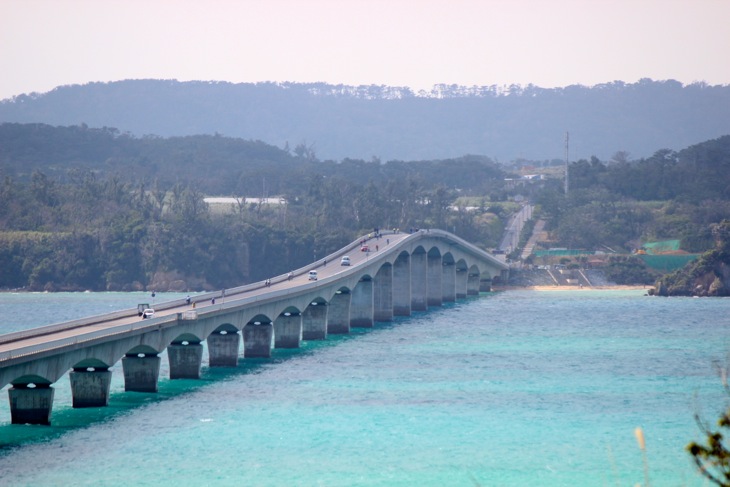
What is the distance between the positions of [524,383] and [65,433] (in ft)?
108

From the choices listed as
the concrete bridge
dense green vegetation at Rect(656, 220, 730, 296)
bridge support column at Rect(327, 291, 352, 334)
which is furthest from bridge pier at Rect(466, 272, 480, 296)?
bridge support column at Rect(327, 291, 352, 334)

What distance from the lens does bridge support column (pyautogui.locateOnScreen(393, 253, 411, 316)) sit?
490 feet

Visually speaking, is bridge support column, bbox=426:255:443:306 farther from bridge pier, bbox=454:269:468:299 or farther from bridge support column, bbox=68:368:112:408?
bridge support column, bbox=68:368:112:408

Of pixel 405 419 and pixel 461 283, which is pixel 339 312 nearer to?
pixel 405 419

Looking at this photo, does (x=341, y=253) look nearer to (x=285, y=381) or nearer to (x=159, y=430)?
(x=285, y=381)

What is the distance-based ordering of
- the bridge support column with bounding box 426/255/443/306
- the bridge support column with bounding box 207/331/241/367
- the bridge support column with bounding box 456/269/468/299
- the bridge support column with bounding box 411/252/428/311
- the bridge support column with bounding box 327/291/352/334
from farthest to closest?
1. the bridge support column with bounding box 456/269/468/299
2. the bridge support column with bounding box 426/255/443/306
3. the bridge support column with bounding box 411/252/428/311
4. the bridge support column with bounding box 327/291/352/334
5. the bridge support column with bounding box 207/331/241/367

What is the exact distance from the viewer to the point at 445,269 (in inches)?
6905

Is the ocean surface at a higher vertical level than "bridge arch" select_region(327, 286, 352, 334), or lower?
lower

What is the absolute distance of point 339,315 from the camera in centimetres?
12406

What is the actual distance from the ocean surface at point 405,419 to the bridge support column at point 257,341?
2.48m

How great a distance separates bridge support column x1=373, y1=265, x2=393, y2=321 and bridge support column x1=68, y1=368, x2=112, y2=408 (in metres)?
70.0

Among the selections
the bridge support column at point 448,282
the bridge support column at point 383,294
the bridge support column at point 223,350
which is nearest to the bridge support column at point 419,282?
the bridge support column at point 448,282

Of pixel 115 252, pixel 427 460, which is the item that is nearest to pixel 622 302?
pixel 115 252

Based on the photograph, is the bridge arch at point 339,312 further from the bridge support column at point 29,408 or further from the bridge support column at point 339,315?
the bridge support column at point 29,408
